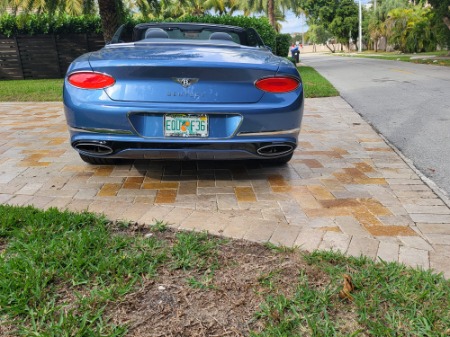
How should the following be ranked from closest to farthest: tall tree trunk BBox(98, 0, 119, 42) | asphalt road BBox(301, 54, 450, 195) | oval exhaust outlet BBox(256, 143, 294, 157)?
1. oval exhaust outlet BBox(256, 143, 294, 157)
2. asphalt road BBox(301, 54, 450, 195)
3. tall tree trunk BBox(98, 0, 119, 42)

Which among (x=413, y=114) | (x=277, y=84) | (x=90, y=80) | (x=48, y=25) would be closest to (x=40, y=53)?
(x=48, y=25)

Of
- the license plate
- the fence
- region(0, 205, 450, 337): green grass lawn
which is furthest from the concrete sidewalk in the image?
the fence

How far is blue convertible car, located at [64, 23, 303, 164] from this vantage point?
2.96 meters

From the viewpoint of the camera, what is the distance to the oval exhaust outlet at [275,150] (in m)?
3.18

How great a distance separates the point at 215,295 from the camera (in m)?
A: 1.94

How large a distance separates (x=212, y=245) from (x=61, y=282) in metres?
0.80

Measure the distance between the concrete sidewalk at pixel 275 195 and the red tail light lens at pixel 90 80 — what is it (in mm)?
818

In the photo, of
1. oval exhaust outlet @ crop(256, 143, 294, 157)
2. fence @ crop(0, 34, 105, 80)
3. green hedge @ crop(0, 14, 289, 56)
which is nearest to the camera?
oval exhaust outlet @ crop(256, 143, 294, 157)

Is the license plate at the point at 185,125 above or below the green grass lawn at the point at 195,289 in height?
above

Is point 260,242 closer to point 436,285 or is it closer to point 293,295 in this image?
point 293,295

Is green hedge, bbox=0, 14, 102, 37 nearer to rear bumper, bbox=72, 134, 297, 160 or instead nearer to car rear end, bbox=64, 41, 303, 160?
car rear end, bbox=64, 41, 303, 160

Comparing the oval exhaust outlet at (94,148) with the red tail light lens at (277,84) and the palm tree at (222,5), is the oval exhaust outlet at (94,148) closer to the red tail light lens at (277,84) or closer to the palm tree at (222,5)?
the red tail light lens at (277,84)

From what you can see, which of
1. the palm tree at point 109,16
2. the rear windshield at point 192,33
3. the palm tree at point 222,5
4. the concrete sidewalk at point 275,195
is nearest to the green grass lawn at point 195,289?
the concrete sidewalk at point 275,195

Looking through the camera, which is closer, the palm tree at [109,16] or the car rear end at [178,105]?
the car rear end at [178,105]
